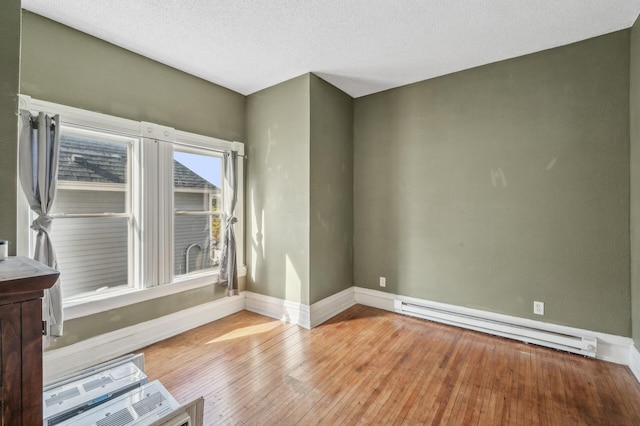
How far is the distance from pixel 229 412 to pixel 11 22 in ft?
7.74

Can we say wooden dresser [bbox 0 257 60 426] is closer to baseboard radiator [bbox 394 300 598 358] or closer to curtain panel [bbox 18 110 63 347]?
curtain panel [bbox 18 110 63 347]

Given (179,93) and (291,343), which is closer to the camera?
(291,343)

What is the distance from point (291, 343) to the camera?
284cm

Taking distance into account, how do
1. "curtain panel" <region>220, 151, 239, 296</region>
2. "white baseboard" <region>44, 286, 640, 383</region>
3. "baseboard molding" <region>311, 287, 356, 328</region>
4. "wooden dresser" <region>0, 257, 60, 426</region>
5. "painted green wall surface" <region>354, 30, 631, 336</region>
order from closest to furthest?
1. "wooden dresser" <region>0, 257, 60, 426</region>
2. "white baseboard" <region>44, 286, 640, 383</region>
3. "painted green wall surface" <region>354, 30, 631, 336</region>
4. "baseboard molding" <region>311, 287, 356, 328</region>
5. "curtain panel" <region>220, 151, 239, 296</region>

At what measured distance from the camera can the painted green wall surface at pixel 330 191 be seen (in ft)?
10.9

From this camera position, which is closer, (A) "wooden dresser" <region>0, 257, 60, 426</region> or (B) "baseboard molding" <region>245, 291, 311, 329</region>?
(A) "wooden dresser" <region>0, 257, 60, 426</region>

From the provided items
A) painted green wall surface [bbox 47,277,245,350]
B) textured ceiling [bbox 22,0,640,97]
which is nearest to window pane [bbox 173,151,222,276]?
painted green wall surface [bbox 47,277,245,350]

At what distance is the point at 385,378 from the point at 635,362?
78.1 inches

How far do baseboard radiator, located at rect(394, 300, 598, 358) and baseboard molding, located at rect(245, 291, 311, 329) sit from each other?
46.3 inches

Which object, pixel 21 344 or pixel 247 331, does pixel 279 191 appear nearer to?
pixel 247 331

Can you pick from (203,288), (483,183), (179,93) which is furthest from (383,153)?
(203,288)

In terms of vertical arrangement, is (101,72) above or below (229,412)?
above

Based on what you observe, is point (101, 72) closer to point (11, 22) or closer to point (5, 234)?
point (11, 22)

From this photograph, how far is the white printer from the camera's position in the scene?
130 cm
